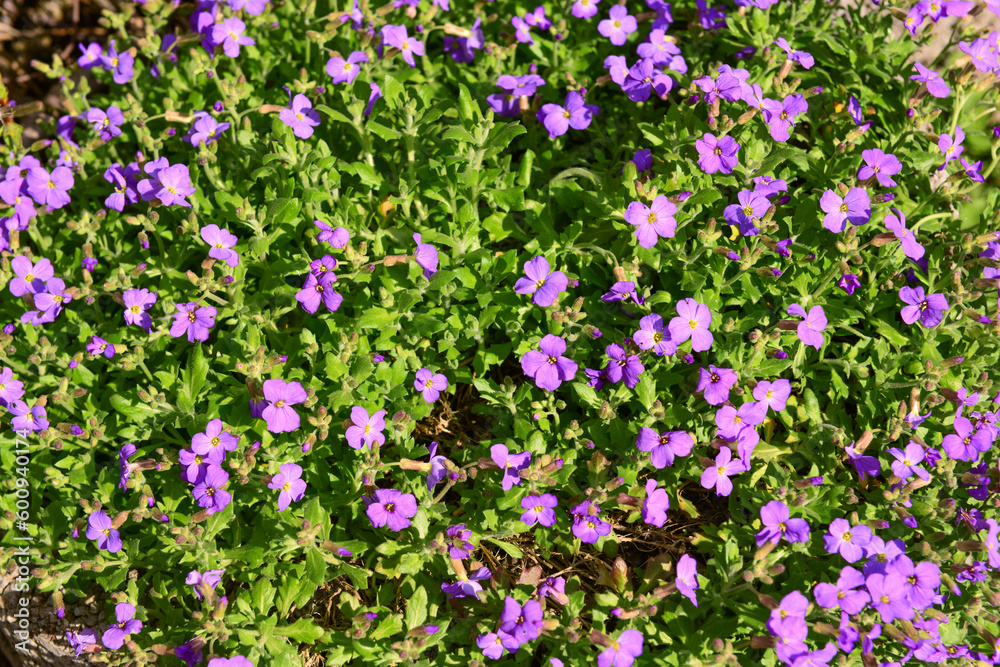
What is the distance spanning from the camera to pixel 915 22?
4.85 metres

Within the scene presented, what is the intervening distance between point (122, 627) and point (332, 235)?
2.34 meters

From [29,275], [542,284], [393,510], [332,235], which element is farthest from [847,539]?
[29,275]

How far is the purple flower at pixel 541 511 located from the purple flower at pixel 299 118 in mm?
2636

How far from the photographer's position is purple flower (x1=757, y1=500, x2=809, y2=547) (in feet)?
11.6

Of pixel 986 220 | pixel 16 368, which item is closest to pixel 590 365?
pixel 986 220

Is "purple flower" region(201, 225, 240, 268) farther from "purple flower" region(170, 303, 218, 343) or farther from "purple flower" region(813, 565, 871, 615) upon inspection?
"purple flower" region(813, 565, 871, 615)

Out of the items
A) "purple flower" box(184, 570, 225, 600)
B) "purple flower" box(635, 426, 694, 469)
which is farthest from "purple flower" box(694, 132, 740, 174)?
"purple flower" box(184, 570, 225, 600)

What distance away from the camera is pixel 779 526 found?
3.59 m

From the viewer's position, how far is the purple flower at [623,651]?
11.0 ft

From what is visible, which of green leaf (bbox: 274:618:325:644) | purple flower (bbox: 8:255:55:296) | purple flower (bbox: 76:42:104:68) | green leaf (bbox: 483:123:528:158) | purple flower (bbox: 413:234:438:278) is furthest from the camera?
purple flower (bbox: 76:42:104:68)

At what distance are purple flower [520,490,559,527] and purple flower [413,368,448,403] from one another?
2.63ft

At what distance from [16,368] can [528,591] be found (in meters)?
3.46

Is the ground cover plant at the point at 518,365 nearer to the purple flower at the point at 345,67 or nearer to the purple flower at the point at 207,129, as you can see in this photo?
the purple flower at the point at 207,129

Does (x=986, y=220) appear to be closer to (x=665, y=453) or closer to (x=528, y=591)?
(x=665, y=453)
